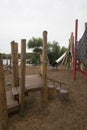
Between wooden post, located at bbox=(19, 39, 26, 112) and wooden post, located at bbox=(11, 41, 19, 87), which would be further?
wooden post, located at bbox=(11, 41, 19, 87)

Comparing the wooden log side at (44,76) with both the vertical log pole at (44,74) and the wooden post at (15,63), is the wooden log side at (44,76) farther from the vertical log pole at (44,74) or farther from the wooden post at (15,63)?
the wooden post at (15,63)

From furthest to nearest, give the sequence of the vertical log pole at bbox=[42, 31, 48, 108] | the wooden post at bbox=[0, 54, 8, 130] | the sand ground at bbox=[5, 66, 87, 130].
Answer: the vertical log pole at bbox=[42, 31, 48, 108], the sand ground at bbox=[5, 66, 87, 130], the wooden post at bbox=[0, 54, 8, 130]

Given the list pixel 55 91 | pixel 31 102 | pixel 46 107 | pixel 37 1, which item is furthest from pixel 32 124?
pixel 37 1

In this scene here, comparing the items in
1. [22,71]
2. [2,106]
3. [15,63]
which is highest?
[15,63]

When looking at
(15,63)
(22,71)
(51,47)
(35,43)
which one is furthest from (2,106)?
(35,43)

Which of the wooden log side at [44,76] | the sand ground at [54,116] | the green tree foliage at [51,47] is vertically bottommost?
the sand ground at [54,116]

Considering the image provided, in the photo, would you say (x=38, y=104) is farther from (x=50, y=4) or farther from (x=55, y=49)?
(x=55, y=49)

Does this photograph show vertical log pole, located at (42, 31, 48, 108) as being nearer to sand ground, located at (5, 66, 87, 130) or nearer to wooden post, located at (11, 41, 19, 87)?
sand ground, located at (5, 66, 87, 130)

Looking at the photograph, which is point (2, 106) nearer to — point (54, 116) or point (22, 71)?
point (22, 71)

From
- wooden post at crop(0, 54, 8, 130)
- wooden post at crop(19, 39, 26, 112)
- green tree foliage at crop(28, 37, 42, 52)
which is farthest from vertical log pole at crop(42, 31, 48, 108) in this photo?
green tree foliage at crop(28, 37, 42, 52)

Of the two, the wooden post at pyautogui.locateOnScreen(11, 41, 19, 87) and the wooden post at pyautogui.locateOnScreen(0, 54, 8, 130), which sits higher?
the wooden post at pyautogui.locateOnScreen(11, 41, 19, 87)

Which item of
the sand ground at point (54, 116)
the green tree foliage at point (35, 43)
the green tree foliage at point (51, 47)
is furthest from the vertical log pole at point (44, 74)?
the green tree foliage at point (35, 43)

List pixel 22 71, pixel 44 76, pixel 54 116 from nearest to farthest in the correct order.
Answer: pixel 54 116
pixel 22 71
pixel 44 76

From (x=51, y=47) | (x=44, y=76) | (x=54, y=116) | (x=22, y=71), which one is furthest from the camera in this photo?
(x=51, y=47)
